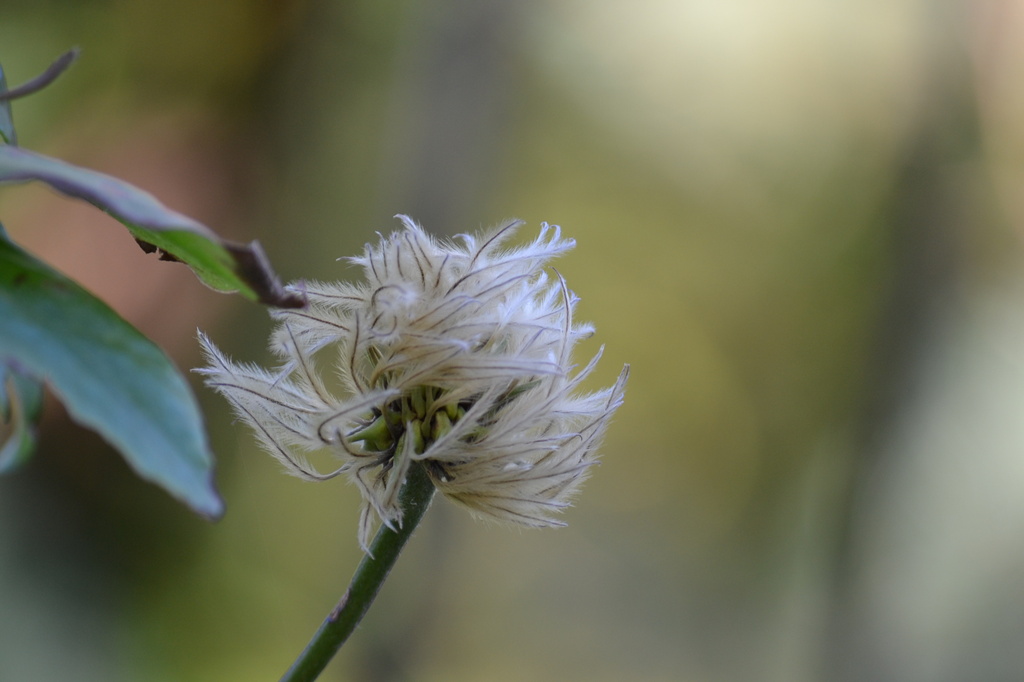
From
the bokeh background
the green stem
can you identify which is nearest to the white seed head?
the green stem

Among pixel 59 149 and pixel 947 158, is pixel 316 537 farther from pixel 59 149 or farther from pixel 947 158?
pixel 947 158

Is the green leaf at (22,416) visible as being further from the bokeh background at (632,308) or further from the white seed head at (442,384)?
the bokeh background at (632,308)

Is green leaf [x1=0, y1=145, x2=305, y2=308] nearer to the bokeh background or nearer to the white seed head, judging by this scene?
the white seed head

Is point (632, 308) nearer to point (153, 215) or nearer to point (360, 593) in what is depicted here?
point (360, 593)

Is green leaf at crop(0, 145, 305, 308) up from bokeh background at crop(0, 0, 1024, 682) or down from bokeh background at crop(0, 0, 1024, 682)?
down

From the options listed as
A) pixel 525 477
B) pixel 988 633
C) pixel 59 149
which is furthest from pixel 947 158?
pixel 59 149

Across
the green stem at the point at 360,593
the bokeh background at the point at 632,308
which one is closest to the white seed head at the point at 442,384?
the green stem at the point at 360,593
